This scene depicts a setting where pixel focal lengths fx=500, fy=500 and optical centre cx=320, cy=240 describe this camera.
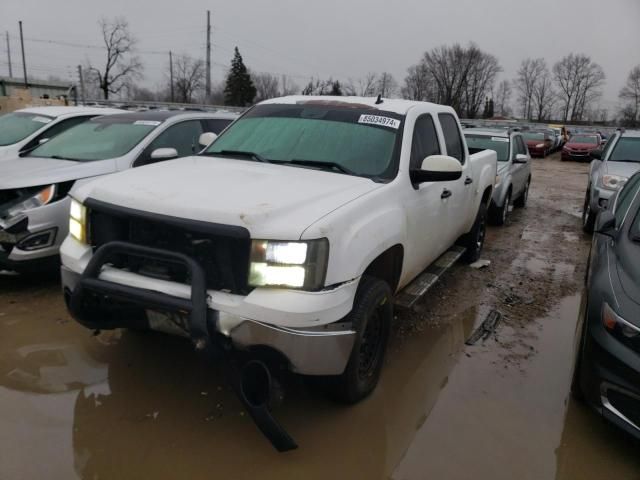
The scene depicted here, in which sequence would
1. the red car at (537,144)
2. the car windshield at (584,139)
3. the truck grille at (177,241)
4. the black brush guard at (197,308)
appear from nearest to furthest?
the black brush guard at (197,308) < the truck grille at (177,241) < the car windshield at (584,139) < the red car at (537,144)

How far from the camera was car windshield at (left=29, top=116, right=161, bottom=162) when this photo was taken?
5.55 meters

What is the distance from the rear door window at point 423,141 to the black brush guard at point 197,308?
1968 mm

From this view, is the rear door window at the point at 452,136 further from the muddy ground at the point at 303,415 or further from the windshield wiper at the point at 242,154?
the windshield wiper at the point at 242,154

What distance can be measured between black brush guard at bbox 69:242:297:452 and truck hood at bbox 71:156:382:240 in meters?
0.24

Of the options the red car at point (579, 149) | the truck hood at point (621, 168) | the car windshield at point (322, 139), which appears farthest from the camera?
the red car at point (579, 149)

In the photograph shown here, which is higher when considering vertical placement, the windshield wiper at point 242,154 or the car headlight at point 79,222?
the windshield wiper at point 242,154

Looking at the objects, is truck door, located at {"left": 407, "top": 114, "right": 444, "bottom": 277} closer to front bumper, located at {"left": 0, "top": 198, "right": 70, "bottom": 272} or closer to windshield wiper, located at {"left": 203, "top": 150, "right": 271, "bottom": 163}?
windshield wiper, located at {"left": 203, "top": 150, "right": 271, "bottom": 163}

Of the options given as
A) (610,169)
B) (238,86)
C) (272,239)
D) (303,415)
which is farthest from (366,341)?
(238,86)

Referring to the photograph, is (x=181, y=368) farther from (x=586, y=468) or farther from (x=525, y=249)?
(x=525, y=249)

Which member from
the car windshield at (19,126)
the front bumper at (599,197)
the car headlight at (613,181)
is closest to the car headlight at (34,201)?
the car windshield at (19,126)

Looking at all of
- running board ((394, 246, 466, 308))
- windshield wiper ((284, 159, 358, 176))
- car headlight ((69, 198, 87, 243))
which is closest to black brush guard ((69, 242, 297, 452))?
car headlight ((69, 198, 87, 243))

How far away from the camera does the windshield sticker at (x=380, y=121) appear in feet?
12.9

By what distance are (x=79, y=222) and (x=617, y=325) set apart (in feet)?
10.7

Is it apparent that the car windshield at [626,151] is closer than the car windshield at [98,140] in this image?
No
